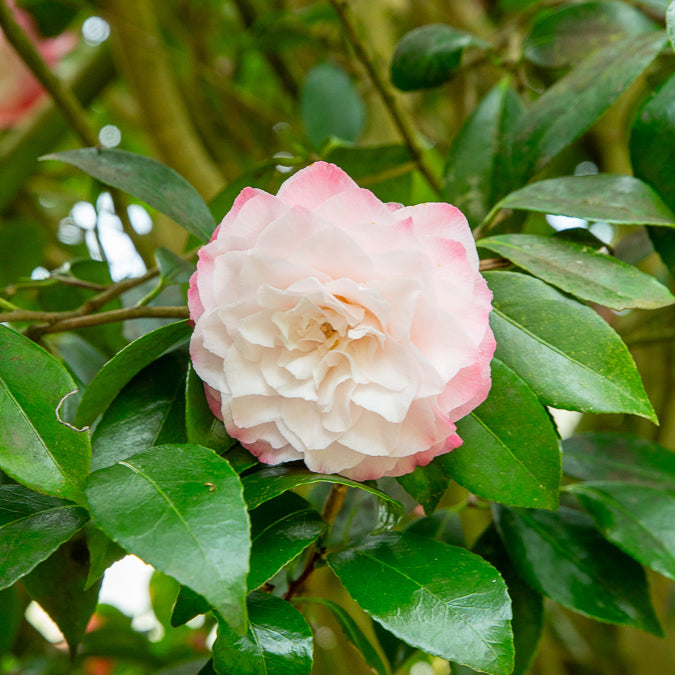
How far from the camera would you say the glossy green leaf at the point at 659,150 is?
53 centimetres

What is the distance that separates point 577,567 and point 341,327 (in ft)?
1.05

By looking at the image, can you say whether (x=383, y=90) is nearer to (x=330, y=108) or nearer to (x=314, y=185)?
(x=330, y=108)

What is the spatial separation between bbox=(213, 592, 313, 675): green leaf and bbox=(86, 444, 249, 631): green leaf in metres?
0.09

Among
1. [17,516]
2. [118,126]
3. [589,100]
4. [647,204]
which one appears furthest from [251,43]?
[17,516]

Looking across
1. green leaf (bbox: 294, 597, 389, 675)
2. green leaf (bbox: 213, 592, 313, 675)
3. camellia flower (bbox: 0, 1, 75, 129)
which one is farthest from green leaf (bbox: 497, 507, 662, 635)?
camellia flower (bbox: 0, 1, 75, 129)

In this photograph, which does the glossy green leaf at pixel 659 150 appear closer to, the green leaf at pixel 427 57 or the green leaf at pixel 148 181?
the green leaf at pixel 427 57

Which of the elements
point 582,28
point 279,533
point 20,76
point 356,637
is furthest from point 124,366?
point 20,76

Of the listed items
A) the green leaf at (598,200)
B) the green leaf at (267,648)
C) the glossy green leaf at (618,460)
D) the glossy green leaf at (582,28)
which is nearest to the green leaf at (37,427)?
the green leaf at (267,648)

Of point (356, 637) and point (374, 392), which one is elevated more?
point (374, 392)

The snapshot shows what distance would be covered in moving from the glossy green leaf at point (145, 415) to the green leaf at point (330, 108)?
603 millimetres

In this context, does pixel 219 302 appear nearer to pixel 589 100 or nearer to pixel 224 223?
pixel 224 223

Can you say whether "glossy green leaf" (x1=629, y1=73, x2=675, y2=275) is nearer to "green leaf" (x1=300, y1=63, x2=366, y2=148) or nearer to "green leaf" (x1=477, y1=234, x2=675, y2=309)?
"green leaf" (x1=477, y1=234, x2=675, y2=309)

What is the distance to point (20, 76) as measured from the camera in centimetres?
107

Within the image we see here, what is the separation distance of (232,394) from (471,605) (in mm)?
170
